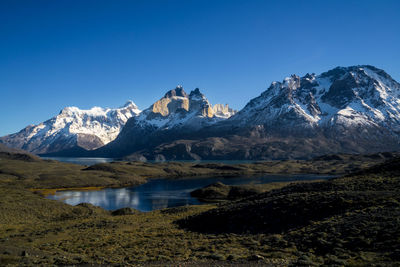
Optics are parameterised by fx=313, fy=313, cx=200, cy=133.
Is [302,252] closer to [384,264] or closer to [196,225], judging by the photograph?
[384,264]

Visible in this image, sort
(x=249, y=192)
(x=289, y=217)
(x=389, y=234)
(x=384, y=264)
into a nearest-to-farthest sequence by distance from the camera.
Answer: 1. (x=384, y=264)
2. (x=389, y=234)
3. (x=289, y=217)
4. (x=249, y=192)

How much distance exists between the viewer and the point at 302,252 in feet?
92.5

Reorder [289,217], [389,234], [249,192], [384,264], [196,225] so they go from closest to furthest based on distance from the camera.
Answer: [384,264], [389,234], [289,217], [196,225], [249,192]

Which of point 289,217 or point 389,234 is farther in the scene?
point 289,217

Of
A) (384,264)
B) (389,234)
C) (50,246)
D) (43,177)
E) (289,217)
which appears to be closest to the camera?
(384,264)

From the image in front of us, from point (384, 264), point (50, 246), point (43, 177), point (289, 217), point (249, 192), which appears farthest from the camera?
point (43, 177)

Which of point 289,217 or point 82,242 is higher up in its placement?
point 289,217

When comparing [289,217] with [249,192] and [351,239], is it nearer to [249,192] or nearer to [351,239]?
[351,239]

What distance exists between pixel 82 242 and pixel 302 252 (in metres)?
27.8

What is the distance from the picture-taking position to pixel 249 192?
4818 inches

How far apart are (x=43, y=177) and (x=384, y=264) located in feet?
593

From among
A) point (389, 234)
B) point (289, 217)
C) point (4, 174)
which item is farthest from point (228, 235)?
point (4, 174)

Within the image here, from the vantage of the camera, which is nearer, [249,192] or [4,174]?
[249,192]

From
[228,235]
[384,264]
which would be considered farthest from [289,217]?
[384,264]
